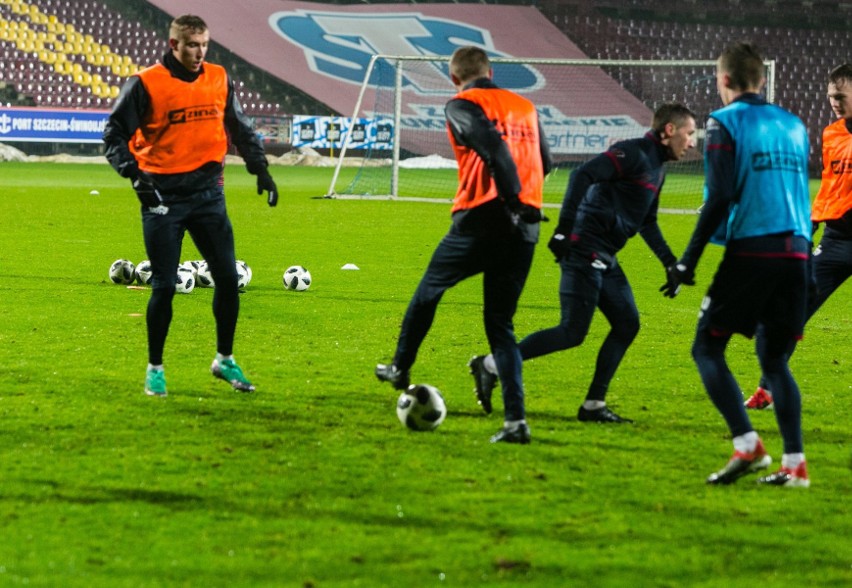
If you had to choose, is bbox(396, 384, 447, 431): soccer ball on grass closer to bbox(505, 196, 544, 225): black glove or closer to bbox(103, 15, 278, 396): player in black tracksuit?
bbox(505, 196, 544, 225): black glove

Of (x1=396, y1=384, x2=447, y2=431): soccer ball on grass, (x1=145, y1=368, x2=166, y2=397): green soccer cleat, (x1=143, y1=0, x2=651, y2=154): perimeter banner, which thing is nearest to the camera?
(x1=396, y1=384, x2=447, y2=431): soccer ball on grass

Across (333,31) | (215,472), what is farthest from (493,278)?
(333,31)

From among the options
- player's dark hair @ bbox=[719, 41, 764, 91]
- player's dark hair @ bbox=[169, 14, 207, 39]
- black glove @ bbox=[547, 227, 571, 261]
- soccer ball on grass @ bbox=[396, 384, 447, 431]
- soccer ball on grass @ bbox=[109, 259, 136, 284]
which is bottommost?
soccer ball on grass @ bbox=[109, 259, 136, 284]

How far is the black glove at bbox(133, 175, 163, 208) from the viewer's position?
6371 mm

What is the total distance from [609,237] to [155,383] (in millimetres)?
2477

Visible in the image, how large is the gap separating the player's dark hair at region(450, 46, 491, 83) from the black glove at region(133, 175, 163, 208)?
5.77 ft

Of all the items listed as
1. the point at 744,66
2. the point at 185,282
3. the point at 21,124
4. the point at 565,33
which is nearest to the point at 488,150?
the point at 744,66

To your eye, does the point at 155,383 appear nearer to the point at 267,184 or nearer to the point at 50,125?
the point at 267,184

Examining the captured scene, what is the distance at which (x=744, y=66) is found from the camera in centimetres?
485

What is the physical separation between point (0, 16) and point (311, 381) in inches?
1368

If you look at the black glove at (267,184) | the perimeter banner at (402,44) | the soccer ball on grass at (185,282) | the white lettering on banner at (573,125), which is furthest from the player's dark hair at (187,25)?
the perimeter banner at (402,44)

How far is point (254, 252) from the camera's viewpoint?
14695mm

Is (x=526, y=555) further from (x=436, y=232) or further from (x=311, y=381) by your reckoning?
(x=436, y=232)

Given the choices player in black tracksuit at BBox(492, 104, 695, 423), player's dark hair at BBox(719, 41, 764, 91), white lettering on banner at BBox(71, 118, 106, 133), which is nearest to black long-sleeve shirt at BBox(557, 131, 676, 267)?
player in black tracksuit at BBox(492, 104, 695, 423)
